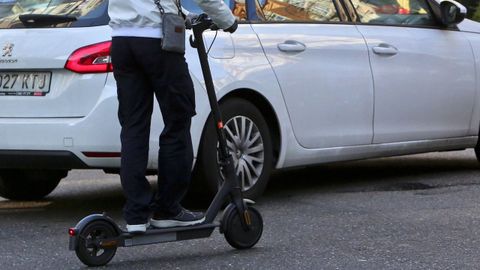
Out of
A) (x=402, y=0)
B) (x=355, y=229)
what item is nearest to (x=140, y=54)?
(x=355, y=229)

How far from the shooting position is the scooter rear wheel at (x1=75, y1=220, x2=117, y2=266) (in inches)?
178

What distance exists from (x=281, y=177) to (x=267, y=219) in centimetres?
218

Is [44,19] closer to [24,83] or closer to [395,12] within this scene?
[24,83]

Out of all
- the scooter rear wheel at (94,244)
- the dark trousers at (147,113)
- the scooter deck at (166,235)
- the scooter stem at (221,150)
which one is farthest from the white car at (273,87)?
the scooter rear wheel at (94,244)

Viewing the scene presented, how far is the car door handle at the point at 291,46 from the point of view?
646 cm

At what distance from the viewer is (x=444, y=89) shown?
7520 millimetres

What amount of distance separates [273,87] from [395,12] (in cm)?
151

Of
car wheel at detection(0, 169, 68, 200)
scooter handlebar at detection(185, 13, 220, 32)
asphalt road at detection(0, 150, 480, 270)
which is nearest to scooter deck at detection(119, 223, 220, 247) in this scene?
asphalt road at detection(0, 150, 480, 270)

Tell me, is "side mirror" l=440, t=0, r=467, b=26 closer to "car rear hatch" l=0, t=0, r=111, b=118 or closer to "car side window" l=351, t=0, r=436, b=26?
"car side window" l=351, t=0, r=436, b=26

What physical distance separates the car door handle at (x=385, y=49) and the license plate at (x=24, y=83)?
95.2 inches

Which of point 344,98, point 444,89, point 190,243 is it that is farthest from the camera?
point 444,89

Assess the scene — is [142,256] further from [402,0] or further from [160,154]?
[402,0]

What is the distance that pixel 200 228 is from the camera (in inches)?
191

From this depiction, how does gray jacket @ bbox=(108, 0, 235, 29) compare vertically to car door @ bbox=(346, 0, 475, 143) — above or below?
above
